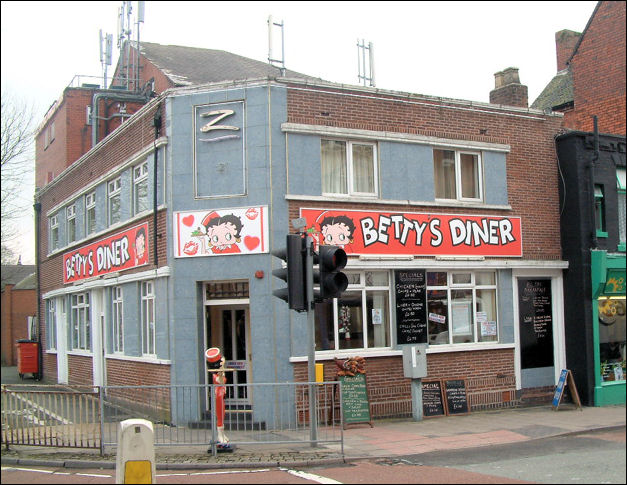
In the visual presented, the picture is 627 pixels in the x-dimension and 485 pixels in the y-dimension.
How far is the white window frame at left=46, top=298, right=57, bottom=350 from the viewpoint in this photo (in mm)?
25125

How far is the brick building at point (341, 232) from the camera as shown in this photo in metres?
14.5

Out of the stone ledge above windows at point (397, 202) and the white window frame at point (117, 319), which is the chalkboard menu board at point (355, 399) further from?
the white window frame at point (117, 319)

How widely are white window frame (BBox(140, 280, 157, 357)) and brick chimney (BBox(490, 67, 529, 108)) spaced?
10959 millimetres

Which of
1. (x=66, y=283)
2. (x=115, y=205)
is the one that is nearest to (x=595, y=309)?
(x=115, y=205)

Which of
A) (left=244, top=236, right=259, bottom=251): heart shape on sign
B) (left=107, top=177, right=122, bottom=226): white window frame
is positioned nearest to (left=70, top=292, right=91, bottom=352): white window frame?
(left=107, top=177, right=122, bottom=226): white window frame

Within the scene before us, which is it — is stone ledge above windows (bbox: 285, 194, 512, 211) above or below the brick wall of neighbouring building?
below

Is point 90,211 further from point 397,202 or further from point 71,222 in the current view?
point 397,202

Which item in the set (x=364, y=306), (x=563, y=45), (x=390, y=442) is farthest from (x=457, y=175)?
(x=563, y=45)

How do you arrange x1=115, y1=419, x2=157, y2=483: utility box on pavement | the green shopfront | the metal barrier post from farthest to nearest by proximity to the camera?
1. the green shopfront
2. the metal barrier post
3. x1=115, y1=419, x2=157, y2=483: utility box on pavement

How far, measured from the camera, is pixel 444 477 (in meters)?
9.39

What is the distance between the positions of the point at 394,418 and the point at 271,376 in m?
2.79

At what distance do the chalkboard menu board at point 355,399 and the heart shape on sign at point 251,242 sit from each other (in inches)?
118

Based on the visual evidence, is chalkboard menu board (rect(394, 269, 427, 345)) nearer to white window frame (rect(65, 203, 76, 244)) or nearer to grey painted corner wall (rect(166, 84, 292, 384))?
grey painted corner wall (rect(166, 84, 292, 384))

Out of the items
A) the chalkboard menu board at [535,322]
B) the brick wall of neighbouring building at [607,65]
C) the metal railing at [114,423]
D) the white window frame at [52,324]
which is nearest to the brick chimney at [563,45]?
the chalkboard menu board at [535,322]
